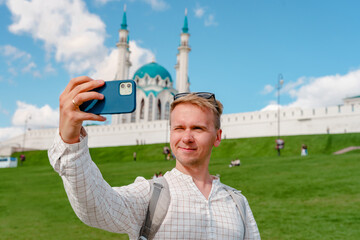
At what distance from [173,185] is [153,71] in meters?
60.7

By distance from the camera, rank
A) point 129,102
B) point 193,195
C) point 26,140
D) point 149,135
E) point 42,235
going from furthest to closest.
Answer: point 26,140 → point 149,135 → point 42,235 → point 193,195 → point 129,102

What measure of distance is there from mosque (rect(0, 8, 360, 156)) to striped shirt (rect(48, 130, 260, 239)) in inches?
1445

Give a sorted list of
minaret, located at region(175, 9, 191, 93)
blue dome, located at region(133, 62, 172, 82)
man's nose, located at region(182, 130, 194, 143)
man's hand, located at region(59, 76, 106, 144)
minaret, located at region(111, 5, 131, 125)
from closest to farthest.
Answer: man's hand, located at region(59, 76, 106, 144)
man's nose, located at region(182, 130, 194, 143)
minaret, located at region(175, 9, 191, 93)
minaret, located at region(111, 5, 131, 125)
blue dome, located at region(133, 62, 172, 82)

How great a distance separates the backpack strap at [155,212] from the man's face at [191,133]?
0.24 metres

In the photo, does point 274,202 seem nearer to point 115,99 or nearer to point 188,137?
point 188,137

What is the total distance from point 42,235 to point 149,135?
4027cm

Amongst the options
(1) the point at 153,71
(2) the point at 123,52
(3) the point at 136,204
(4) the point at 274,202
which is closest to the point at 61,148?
(3) the point at 136,204

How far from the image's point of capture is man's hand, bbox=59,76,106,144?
1271 mm

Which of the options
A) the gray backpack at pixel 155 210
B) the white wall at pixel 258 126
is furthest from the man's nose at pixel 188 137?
the white wall at pixel 258 126

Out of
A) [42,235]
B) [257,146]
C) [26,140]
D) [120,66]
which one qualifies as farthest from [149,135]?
[42,235]

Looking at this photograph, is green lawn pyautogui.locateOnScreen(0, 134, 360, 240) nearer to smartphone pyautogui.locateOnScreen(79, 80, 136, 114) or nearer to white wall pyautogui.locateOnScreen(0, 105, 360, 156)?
smartphone pyautogui.locateOnScreen(79, 80, 136, 114)

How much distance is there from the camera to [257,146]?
3216 centimetres

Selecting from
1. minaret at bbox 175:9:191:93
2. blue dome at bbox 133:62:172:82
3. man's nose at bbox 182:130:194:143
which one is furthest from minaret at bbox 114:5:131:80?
man's nose at bbox 182:130:194:143

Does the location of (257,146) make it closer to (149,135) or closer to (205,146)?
(149,135)
